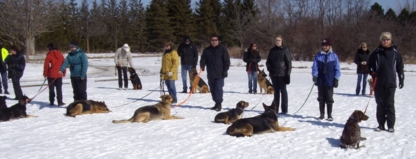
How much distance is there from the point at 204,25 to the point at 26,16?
2902 cm

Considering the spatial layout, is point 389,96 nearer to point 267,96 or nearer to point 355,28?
point 267,96

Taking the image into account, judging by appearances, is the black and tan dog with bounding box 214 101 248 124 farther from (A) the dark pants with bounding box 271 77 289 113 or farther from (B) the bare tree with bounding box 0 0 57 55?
(B) the bare tree with bounding box 0 0 57 55

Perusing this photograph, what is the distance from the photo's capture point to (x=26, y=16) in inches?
1401

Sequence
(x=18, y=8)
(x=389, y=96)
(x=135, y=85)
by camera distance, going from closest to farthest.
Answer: (x=389, y=96)
(x=135, y=85)
(x=18, y=8)

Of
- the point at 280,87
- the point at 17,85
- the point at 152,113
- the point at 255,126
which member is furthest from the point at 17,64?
the point at 255,126

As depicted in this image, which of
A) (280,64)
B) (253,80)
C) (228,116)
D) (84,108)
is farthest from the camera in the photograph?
(253,80)

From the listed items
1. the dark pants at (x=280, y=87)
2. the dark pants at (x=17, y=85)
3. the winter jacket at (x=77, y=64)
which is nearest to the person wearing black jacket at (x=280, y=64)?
the dark pants at (x=280, y=87)

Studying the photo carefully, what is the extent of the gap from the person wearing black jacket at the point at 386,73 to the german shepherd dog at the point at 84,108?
6.13 m

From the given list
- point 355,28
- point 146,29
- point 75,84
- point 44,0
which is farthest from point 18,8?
point 355,28

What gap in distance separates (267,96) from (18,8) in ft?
105

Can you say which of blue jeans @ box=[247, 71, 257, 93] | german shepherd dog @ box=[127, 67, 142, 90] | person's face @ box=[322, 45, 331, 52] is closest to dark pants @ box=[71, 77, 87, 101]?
german shepherd dog @ box=[127, 67, 142, 90]

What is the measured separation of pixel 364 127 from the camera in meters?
6.89

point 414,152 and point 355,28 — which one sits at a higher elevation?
point 355,28

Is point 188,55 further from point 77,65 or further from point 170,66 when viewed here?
point 77,65
